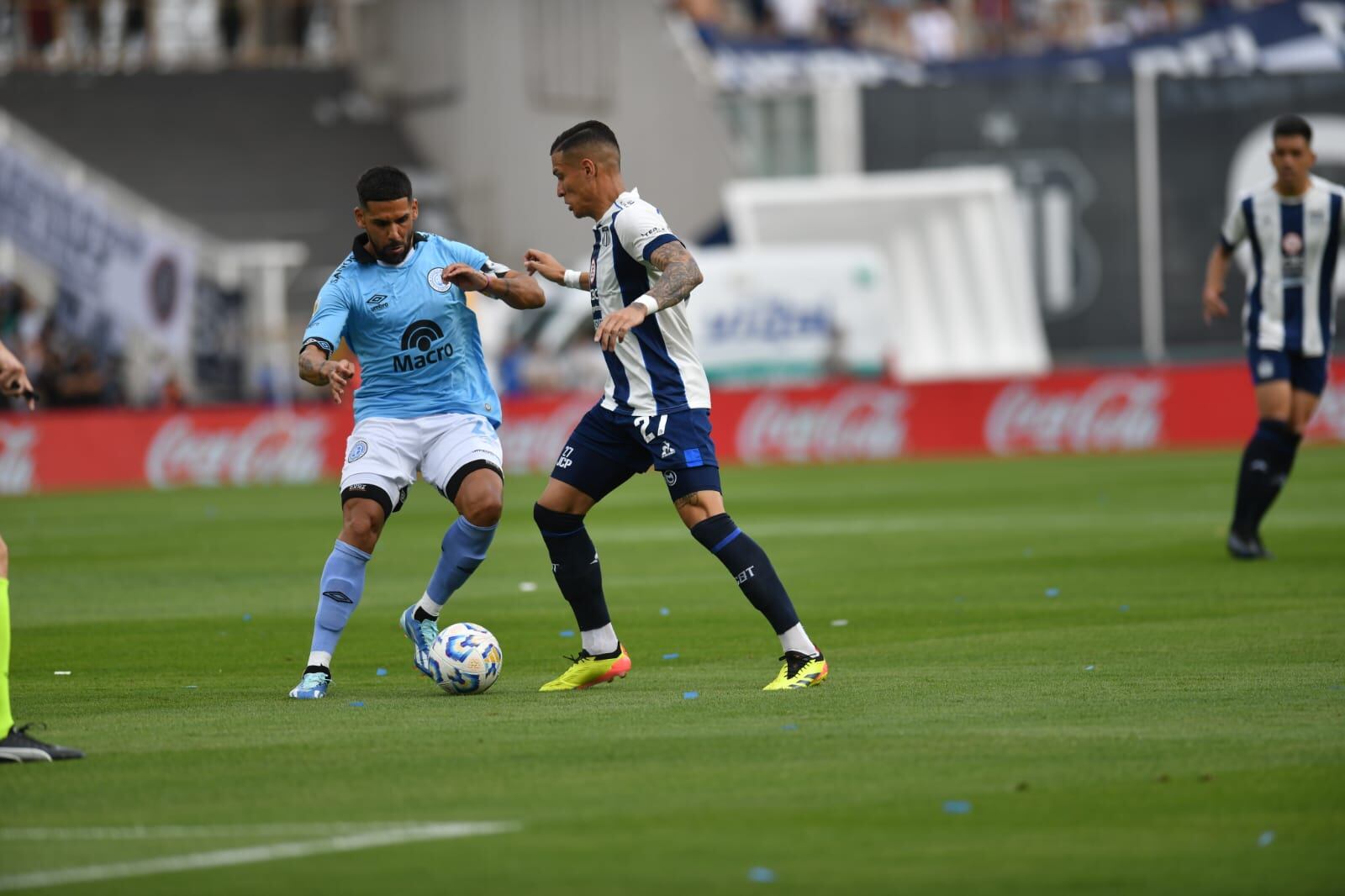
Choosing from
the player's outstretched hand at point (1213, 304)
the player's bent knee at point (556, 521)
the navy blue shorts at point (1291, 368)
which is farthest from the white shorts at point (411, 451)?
the navy blue shorts at point (1291, 368)

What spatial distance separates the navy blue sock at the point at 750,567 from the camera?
8.85 meters

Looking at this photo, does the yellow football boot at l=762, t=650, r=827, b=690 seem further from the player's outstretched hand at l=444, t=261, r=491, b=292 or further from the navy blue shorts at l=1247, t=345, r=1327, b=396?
the navy blue shorts at l=1247, t=345, r=1327, b=396

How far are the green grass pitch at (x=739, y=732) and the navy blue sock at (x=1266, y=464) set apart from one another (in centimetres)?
52

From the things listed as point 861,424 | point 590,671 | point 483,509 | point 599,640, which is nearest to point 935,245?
point 861,424

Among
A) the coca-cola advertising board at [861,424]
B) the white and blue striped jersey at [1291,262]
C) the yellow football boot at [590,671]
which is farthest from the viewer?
the coca-cola advertising board at [861,424]

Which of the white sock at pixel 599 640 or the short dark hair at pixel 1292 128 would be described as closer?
the white sock at pixel 599 640

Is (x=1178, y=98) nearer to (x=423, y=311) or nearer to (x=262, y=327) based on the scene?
(x=262, y=327)

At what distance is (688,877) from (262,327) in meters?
33.0

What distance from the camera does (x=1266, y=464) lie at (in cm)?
1408

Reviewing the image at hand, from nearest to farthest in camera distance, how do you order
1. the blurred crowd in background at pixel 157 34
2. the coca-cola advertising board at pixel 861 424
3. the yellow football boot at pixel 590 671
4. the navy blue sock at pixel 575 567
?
the yellow football boot at pixel 590 671 < the navy blue sock at pixel 575 567 < the coca-cola advertising board at pixel 861 424 < the blurred crowd in background at pixel 157 34

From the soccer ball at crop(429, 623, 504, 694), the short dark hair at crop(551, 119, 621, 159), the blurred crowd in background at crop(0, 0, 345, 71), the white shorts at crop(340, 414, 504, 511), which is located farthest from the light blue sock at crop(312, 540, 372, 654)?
the blurred crowd in background at crop(0, 0, 345, 71)

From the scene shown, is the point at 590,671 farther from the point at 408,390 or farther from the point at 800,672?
the point at 408,390

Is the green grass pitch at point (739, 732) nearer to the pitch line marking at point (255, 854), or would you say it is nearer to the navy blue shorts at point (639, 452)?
the pitch line marking at point (255, 854)

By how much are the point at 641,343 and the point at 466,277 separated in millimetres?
913
